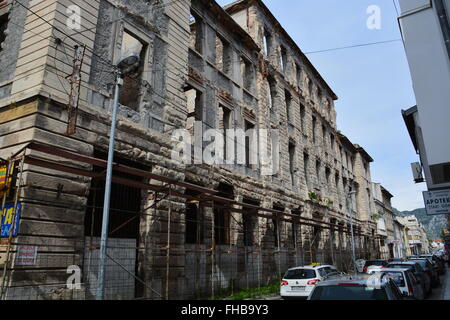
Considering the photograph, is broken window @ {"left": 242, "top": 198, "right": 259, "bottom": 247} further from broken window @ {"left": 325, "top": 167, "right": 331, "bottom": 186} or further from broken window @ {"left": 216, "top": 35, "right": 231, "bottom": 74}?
broken window @ {"left": 325, "top": 167, "right": 331, "bottom": 186}

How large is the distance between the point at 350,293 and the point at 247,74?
17114 mm

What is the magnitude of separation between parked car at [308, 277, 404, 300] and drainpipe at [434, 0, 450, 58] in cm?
651

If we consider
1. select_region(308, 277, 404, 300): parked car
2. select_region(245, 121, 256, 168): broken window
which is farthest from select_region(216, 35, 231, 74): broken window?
select_region(308, 277, 404, 300): parked car

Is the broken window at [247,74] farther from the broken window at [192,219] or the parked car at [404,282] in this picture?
the parked car at [404,282]

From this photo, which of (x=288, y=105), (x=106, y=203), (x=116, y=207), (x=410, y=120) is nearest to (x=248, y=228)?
(x=116, y=207)

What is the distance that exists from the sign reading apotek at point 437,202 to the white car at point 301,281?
453 cm

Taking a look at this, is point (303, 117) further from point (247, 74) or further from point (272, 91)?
point (247, 74)

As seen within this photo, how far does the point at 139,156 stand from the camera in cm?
1110

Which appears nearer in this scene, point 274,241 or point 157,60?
point 157,60

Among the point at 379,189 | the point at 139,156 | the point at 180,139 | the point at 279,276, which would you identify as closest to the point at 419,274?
the point at 279,276

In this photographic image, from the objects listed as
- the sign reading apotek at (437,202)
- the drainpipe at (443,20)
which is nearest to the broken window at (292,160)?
the sign reading apotek at (437,202)

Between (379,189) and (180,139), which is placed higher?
(379,189)
